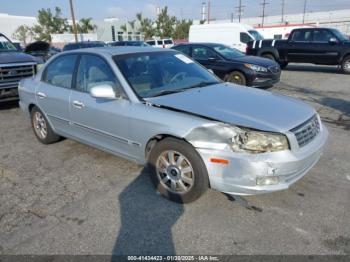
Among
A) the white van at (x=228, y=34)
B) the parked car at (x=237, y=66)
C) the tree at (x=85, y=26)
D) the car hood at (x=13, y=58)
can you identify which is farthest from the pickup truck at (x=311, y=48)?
the tree at (x=85, y=26)

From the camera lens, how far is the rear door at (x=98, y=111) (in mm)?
3672

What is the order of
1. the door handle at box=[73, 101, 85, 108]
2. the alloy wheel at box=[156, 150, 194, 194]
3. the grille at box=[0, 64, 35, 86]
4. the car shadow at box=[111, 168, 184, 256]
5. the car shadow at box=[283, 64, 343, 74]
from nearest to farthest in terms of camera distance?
the car shadow at box=[111, 168, 184, 256] → the alloy wheel at box=[156, 150, 194, 194] → the door handle at box=[73, 101, 85, 108] → the grille at box=[0, 64, 35, 86] → the car shadow at box=[283, 64, 343, 74]

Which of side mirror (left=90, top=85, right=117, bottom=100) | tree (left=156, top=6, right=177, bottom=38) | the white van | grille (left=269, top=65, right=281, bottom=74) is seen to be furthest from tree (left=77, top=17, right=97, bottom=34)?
side mirror (left=90, top=85, right=117, bottom=100)

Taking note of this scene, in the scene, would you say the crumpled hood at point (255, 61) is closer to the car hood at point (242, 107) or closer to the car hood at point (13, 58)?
the car hood at point (242, 107)

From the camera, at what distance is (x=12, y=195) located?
3666mm

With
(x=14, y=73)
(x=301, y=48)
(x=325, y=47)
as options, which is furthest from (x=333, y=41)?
(x=14, y=73)

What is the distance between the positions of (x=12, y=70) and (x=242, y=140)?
6.97 metres

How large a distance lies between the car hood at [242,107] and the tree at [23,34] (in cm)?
5662

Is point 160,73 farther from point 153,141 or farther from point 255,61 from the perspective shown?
point 255,61

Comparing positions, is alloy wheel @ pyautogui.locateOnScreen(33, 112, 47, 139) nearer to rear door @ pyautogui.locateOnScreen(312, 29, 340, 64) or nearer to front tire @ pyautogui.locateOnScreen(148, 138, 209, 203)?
front tire @ pyautogui.locateOnScreen(148, 138, 209, 203)

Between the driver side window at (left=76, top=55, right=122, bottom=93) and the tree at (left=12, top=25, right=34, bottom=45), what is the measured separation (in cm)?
5529

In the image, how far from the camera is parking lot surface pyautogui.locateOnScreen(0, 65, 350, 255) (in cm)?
271

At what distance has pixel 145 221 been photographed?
10.0 ft

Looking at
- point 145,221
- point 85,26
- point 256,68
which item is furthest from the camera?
point 85,26
